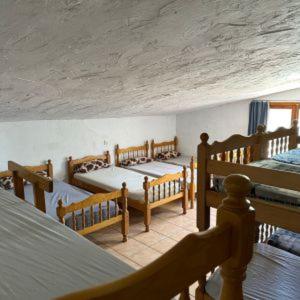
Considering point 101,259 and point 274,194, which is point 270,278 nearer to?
point 274,194

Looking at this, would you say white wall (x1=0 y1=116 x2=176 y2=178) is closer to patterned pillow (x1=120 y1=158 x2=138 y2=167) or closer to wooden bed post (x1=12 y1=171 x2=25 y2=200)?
patterned pillow (x1=120 y1=158 x2=138 y2=167)

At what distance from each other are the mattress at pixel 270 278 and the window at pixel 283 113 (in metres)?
3.73

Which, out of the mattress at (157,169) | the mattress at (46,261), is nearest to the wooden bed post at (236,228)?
the mattress at (46,261)

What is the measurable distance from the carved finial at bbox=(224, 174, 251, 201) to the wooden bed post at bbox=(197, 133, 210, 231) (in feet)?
5.05

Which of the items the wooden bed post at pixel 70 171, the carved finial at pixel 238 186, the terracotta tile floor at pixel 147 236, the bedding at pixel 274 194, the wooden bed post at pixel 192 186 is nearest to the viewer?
the carved finial at pixel 238 186

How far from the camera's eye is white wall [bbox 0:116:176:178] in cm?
418

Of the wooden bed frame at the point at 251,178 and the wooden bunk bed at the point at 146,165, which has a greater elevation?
the wooden bed frame at the point at 251,178

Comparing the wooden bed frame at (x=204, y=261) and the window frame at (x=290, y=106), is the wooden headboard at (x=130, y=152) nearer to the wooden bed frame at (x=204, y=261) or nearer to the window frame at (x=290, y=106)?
the window frame at (x=290, y=106)

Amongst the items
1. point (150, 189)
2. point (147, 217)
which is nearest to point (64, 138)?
point (150, 189)

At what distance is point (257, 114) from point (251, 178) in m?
3.57

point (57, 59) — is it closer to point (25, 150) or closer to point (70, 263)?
point (70, 263)

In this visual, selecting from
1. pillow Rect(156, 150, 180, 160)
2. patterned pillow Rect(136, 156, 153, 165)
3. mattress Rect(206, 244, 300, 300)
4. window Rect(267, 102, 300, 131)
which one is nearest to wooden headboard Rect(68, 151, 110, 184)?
patterned pillow Rect(136, 156, 153, 165)

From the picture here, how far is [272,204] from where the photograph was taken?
1.96m

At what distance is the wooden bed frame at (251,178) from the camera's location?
72.2 inches
